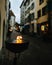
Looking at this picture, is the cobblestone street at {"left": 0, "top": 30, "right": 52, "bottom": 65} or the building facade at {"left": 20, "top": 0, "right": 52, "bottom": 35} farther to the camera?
the building facade at {"left": 20, "top": 0, "right": 52, "bottom": 35}

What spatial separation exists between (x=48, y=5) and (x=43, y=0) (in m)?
5.64

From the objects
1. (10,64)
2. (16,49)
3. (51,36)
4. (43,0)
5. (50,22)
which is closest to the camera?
(16,49)

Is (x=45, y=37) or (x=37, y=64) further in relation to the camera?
(x=45, y=37)

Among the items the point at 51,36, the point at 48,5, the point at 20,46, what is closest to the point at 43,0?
the point at 48,5

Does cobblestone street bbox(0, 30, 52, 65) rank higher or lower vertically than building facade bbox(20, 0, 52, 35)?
lower

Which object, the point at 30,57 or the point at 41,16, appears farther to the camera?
the point at 41,16

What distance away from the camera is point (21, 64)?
1142 centimetres

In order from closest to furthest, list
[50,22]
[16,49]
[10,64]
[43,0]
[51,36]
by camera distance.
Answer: [16,49] → [10,64] → [51,36] → [50,22] → [43,0]

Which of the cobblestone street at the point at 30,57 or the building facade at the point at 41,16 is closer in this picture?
the cobblestone street at the point at 30,57

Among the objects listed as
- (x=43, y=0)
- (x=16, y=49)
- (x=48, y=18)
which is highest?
(x=43, y=0)

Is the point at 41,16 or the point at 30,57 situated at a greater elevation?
the point at 41,16

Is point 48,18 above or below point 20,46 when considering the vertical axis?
above

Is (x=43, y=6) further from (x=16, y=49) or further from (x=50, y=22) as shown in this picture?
(x=16, y=49)

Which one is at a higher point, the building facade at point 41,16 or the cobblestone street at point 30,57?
the building facade at point 41,16
